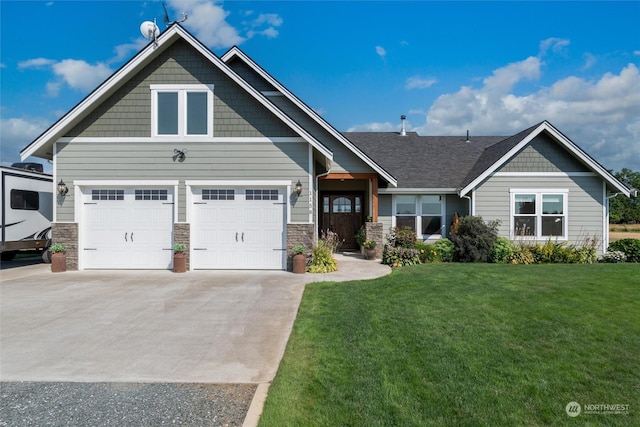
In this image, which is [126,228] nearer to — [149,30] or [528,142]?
[149,30]

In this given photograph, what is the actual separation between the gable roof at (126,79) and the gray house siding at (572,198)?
23.6 ft

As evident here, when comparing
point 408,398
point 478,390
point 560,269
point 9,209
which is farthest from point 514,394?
point 9,209

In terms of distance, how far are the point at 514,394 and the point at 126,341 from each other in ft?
16.1

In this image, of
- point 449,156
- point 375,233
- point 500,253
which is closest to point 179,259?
point 375,233

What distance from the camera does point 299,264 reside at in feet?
34.2

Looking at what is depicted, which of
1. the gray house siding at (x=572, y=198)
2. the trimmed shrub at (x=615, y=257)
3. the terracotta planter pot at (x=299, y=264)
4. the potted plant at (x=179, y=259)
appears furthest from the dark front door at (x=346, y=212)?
the trimmed shrub at (x=615, y=257)

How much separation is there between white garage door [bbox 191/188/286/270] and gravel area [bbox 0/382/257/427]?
23.1 feet

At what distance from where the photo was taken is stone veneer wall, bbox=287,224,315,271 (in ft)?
35.6

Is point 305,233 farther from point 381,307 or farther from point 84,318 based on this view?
point 84,318

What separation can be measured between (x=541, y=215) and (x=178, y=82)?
13.4 metres

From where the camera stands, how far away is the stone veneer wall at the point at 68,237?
→ 10.9m

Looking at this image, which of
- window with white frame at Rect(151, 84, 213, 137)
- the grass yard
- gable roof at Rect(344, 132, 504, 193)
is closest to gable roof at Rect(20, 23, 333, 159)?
window with white frame at Rect(151, 84, 213, 137)

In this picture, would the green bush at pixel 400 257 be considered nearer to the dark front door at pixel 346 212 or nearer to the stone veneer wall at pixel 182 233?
the dark front door at pixel 346 212

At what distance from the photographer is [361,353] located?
15.0ft
